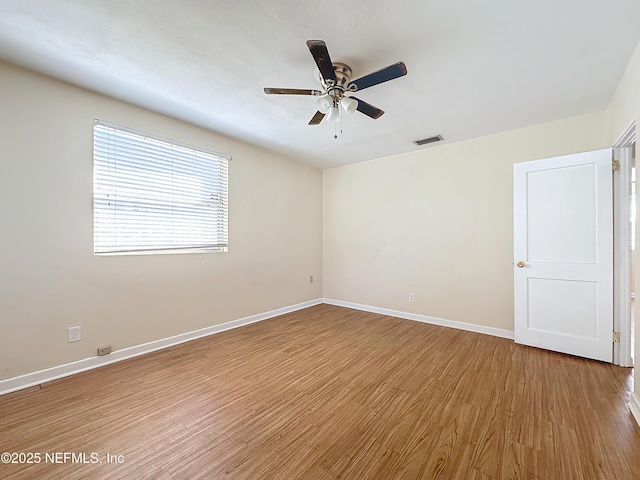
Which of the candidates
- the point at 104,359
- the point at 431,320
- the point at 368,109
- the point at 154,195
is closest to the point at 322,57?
the point at 368,109

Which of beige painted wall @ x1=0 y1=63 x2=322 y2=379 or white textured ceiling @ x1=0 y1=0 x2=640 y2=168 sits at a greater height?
white textured ceiling @ x1=0 y1=0 x2=640 y2=168

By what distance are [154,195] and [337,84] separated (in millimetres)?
2196

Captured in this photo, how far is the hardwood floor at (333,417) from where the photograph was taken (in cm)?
142

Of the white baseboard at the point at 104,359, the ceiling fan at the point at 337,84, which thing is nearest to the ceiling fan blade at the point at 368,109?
the ceiling fan at the point at 337,84

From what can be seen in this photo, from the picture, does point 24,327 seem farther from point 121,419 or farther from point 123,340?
point 121,419

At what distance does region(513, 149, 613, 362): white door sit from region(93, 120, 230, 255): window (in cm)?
358

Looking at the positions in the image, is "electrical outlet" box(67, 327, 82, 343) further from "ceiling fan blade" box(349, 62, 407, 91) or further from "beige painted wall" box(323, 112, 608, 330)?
"beige painted wall" box(323, 112, 608, 330)

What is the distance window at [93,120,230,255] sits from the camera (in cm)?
256

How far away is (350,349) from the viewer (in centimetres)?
294

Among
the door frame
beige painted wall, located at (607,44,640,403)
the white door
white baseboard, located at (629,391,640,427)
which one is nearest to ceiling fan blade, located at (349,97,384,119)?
beige painted wall, located at (607,44,640,403)

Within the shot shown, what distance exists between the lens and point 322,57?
1.64 metres

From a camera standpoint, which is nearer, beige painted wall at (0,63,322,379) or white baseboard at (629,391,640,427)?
white baseboard at (629,391,640,427)

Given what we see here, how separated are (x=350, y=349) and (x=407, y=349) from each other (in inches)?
24.5

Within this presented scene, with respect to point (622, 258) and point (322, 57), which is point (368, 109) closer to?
point (322, 57)
